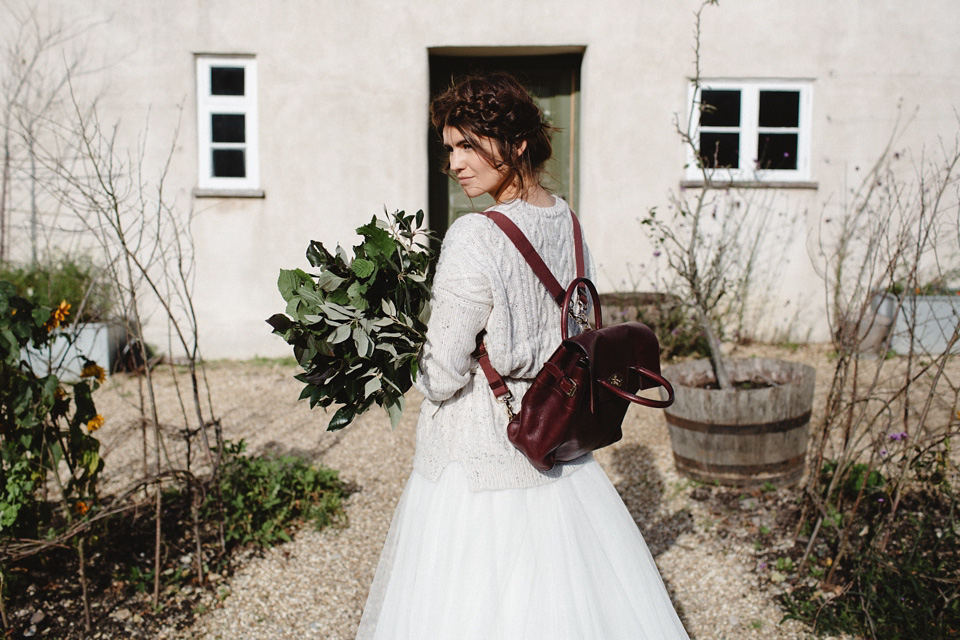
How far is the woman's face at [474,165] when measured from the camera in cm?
190

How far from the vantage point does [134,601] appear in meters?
2.94

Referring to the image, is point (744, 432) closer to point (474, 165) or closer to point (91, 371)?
point (474, 165)

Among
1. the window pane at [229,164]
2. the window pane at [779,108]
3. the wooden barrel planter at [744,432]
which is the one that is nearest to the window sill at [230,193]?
the window pane at [229,164]

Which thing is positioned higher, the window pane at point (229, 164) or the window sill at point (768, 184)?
the window pane at point (229, 164)

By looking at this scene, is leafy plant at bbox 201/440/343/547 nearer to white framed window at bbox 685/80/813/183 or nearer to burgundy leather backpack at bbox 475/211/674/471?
burgundy leather backpack at bbox 475/211/674/471

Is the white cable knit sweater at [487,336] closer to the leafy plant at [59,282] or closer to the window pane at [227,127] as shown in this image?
the leafy plant at [59,282]

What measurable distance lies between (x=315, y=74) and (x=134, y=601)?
5268 mm

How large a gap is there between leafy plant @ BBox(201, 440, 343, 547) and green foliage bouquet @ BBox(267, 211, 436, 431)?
158 centimetres

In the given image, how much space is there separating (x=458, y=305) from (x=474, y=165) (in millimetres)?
394

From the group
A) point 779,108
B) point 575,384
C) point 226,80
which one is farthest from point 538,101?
point 575,384

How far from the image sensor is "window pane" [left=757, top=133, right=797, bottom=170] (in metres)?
7.30

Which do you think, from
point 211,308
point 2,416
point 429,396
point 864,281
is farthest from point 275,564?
point 864,281

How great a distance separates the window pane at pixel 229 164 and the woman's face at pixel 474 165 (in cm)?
579

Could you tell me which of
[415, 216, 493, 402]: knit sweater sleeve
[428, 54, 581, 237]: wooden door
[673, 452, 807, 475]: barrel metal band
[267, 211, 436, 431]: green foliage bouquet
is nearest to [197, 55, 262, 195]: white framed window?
[428, 54, 581, 237]: wooden door
